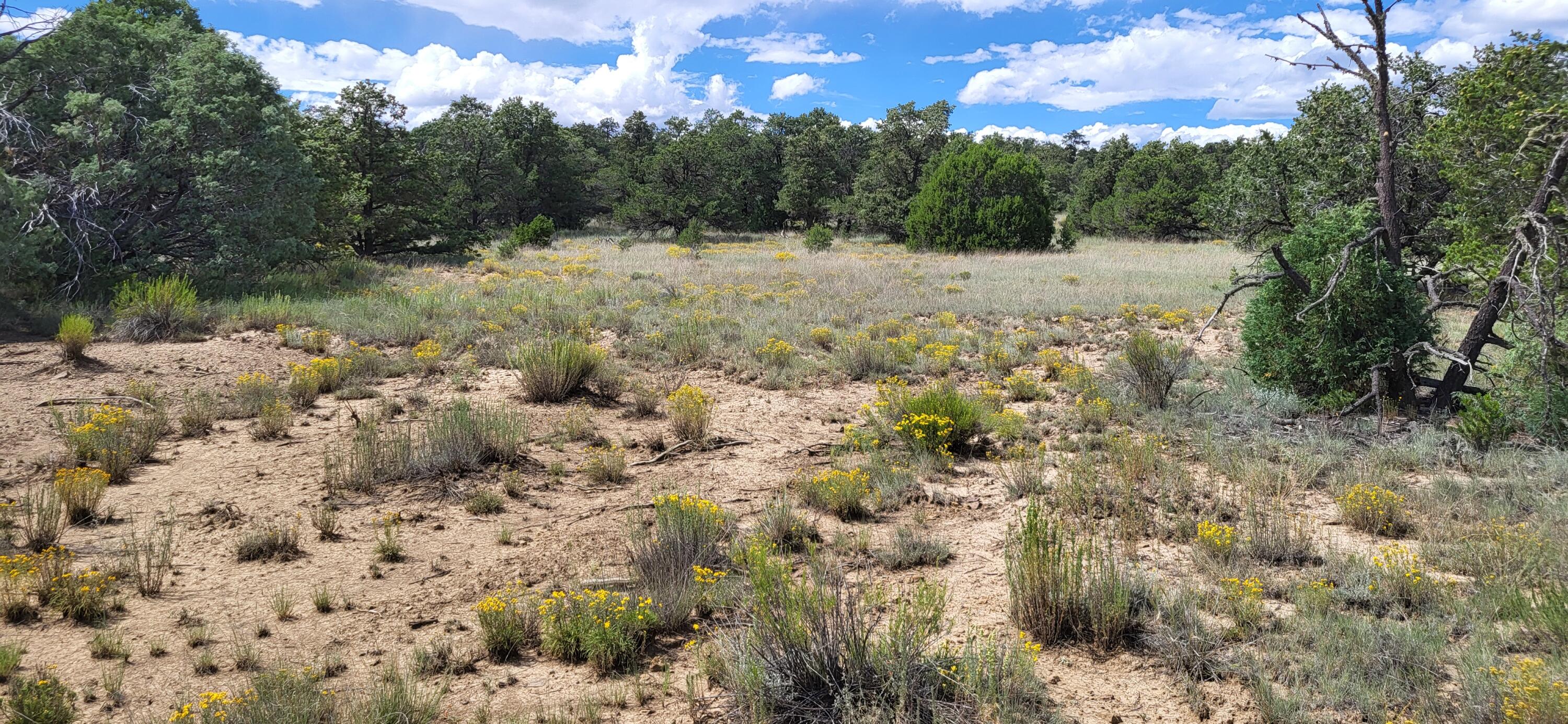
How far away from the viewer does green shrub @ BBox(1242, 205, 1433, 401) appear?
23.2 feet

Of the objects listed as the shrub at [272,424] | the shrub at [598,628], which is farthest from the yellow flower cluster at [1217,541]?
the shrub at [272,424]

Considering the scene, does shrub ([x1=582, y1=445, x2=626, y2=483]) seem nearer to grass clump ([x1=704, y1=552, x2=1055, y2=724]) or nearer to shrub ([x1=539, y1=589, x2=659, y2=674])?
shrub ([x1=539, y1=589, x2=659, y2=674])

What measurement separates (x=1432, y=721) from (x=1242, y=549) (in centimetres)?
172

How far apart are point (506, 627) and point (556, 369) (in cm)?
488

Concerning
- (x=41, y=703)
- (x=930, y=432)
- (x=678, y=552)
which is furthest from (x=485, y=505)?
(x=930, y=432)

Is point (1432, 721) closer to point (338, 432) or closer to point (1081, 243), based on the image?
point (338, 432)

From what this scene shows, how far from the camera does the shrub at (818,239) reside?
27625 millimetres

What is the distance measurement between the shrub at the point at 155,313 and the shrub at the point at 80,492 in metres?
5.65

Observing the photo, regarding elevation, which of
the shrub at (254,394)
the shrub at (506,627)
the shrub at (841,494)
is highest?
the shrub at (254,394)

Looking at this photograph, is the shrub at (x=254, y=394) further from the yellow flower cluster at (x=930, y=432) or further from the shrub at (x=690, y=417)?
the yellow flower cluster at (x=930, y=432)

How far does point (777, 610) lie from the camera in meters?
3.41

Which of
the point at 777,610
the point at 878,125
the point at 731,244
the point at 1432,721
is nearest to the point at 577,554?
the point at 777,610

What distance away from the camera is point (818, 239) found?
2758cm

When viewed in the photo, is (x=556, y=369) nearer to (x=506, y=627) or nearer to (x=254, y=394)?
(x=254, y=394)
